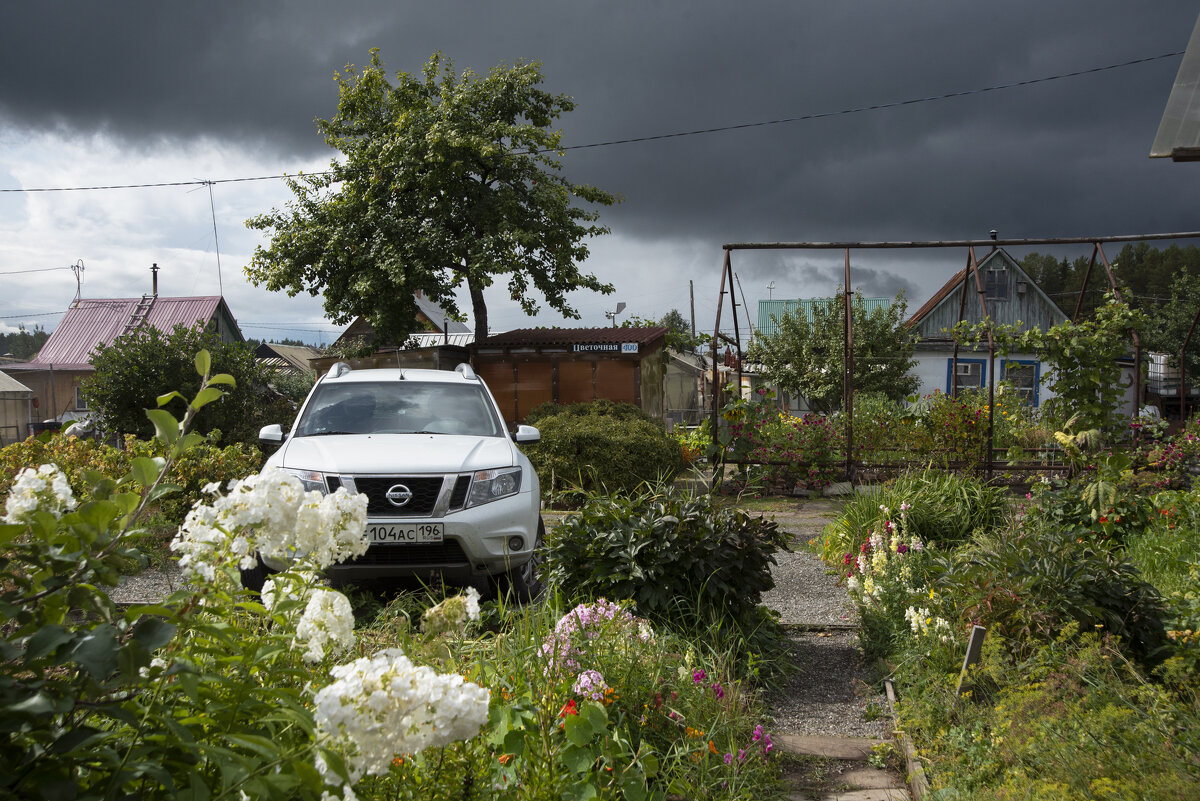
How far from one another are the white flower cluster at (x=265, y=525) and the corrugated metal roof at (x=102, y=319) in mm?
45930

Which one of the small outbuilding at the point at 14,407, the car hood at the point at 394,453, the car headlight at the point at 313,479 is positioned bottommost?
the small outbuilding at the point at 14,407

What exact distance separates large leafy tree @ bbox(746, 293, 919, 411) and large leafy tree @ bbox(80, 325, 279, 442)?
18347 millimetres

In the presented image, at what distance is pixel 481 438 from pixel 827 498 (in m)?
7.54

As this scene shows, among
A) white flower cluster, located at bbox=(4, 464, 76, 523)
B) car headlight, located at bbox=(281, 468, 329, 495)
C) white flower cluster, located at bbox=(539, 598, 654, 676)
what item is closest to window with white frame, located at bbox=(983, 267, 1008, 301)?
car headlight, located at bbox=(281, 468, 329, 495)

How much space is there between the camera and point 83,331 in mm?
46125

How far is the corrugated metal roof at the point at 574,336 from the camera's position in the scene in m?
23.0

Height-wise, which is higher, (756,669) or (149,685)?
(149,685)

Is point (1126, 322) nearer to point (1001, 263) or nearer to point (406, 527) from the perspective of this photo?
point (406, 527)

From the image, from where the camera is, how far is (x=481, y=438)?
6.69 meters

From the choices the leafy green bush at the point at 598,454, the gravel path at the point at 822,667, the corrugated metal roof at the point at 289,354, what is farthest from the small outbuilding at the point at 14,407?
the gravel path at the point at 822,667

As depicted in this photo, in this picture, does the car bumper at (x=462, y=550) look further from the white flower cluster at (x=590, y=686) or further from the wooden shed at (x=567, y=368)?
the wooden shed at (x=567, y=368)

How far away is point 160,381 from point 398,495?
10.4 m

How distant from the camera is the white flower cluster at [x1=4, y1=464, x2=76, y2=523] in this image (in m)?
1.45

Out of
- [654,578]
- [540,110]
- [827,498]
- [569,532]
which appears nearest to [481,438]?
[569,532]
